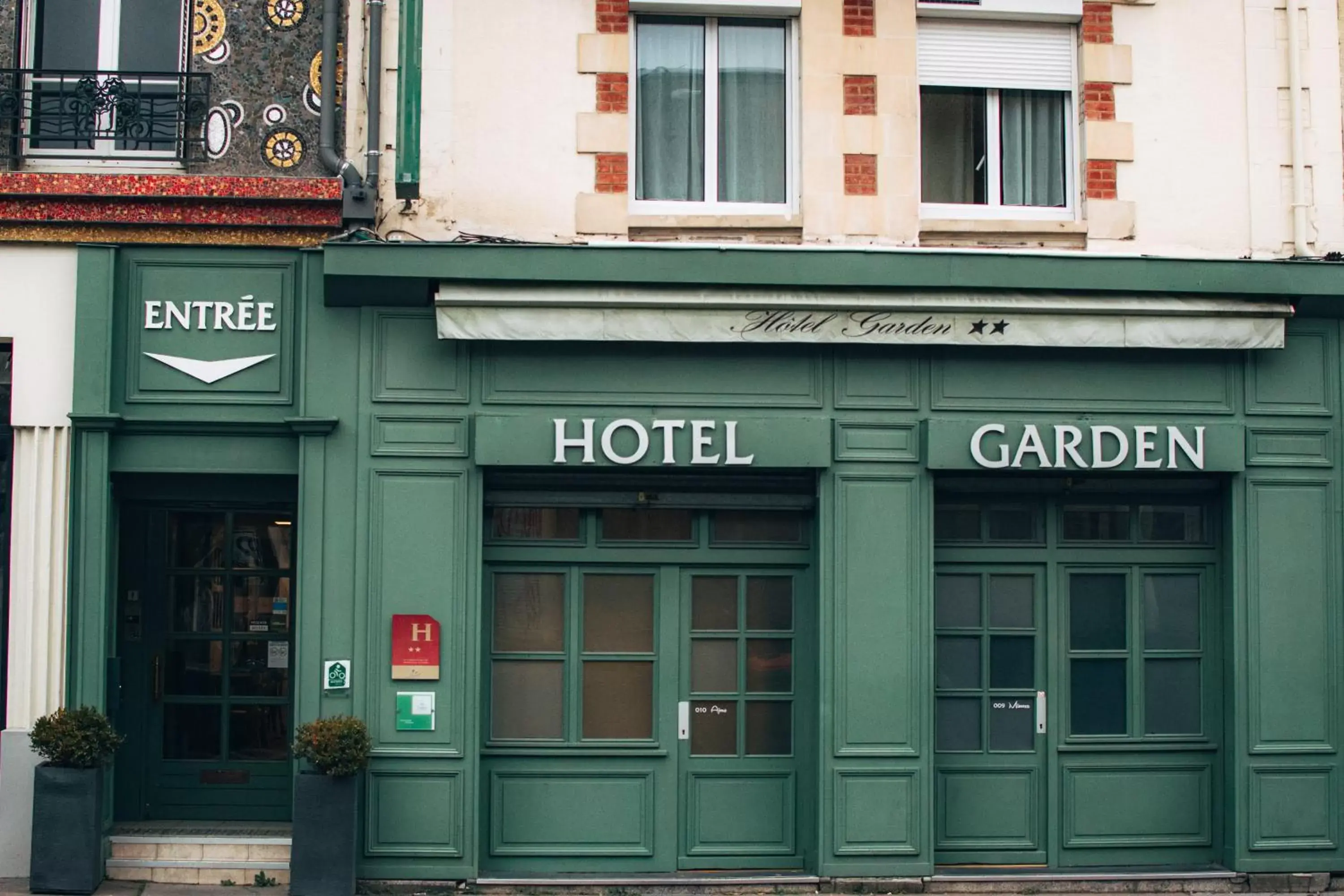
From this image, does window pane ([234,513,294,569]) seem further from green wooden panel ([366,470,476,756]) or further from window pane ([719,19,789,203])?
window pane ([719,19,789,203])

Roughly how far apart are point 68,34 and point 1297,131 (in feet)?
29.2

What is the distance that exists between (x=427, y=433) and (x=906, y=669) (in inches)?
147

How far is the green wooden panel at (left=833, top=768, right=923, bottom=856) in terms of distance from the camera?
9.97 m

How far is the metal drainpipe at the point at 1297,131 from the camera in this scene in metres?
10.4

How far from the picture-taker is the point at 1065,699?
10.4m

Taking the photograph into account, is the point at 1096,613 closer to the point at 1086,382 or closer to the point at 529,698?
the point at 1086,382

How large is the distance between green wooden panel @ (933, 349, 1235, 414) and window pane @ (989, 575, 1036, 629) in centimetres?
127

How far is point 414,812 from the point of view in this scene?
32.1 feet

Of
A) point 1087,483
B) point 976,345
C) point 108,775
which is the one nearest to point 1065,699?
point 1087,483

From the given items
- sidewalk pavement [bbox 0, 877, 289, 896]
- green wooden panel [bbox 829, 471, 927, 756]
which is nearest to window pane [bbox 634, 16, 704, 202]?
green wooden panel [bbox 829, 471, 927, 756]

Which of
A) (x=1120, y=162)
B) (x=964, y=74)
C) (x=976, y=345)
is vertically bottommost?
(x=976, y=345)

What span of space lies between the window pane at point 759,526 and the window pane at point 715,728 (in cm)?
119

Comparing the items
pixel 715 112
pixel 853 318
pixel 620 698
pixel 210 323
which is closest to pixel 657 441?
pixel 853 318

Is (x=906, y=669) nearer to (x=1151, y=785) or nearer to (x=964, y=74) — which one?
(x=1151, y=785)
